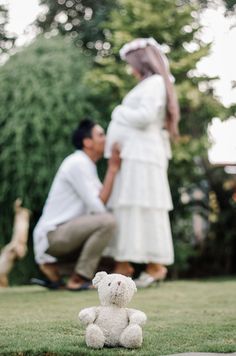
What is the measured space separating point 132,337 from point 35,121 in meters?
4.75

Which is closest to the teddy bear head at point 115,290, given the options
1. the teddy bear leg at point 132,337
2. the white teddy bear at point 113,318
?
the white teddy bear at point 113,318

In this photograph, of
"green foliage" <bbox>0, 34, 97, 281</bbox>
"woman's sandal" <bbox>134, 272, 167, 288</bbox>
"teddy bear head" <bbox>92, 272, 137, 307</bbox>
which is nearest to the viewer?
"teddy bear head" <bbox>92, 272, 137, 307</bbox>

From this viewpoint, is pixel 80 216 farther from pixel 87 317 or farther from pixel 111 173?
pixel 87 317

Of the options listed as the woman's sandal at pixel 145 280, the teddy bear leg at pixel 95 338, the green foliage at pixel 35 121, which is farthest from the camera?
the green foliage at pixel 35 121

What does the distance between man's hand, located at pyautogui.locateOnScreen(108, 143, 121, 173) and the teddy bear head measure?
2789 mm

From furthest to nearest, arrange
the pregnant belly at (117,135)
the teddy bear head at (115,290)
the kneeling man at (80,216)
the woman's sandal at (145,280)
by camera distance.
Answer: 1. the pregnant belly at (117,135)
2. the woman's sandal at (145,280)
3. the kneeling man at (80,216)
4. the teddy bear head at (115,290)

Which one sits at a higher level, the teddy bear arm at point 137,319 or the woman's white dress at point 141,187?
the teddy bear arm at point 137,319

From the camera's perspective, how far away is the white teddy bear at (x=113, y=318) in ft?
8.43

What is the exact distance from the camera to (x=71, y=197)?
5410 millimetres

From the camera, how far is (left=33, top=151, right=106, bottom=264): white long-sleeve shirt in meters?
5.27

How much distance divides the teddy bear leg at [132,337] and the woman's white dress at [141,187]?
2798 millimetres

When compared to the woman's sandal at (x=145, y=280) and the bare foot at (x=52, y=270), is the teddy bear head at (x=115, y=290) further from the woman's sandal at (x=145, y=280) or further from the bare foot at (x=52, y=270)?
the bare foot at (x=52, y=270)

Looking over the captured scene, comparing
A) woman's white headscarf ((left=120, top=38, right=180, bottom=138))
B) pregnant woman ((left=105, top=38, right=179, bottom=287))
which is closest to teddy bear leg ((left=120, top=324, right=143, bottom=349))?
pregnant woman ((left=105, top=38, right=179, bottom=287))

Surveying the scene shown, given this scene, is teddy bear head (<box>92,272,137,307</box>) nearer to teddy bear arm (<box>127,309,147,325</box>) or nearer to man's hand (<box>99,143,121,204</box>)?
teddy bear arm (<box>127,309,147,325</box>)
